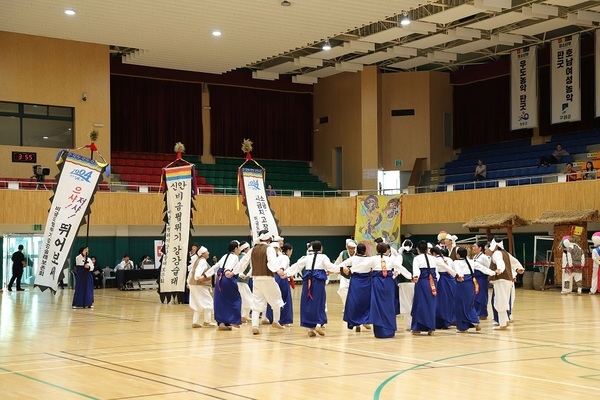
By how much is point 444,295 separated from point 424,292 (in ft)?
2.58

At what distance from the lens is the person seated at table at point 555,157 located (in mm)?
32281

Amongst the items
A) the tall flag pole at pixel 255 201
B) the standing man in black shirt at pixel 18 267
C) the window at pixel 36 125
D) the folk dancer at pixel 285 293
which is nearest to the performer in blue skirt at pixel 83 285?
the tall flag pole at pixel 255 201

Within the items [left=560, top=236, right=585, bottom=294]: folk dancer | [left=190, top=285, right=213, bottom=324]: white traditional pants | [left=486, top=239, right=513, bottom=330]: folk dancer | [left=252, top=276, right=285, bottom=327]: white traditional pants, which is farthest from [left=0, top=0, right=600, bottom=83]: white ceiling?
[left=252, top=276, right=285, bottom=327]: white traditional pants

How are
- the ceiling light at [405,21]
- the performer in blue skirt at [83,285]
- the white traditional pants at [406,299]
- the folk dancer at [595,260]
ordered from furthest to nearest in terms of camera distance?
the ceiling light at [405,21]
the folk dancer at [595,260]
the performer in blue skirt at [83,285]
the white traditional pants at [406,299]

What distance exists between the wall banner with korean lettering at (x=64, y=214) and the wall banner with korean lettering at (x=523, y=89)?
18.9 m

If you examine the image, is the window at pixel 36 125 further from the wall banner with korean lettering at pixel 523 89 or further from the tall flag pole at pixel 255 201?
the wall banner with korean lettering at pixel 523 89

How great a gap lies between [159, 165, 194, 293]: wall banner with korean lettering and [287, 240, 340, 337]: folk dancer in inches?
309

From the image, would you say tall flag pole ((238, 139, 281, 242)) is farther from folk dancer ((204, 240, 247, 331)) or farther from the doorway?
the doorway

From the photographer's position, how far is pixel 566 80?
3275 centimetres

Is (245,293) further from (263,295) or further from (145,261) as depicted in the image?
(145,261)

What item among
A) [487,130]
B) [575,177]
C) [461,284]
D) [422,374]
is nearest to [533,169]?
[575,177]

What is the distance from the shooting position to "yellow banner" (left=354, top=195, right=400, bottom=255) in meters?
35.2

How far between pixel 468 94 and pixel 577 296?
50.4 ft

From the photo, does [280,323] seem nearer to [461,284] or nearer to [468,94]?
[461,284]
